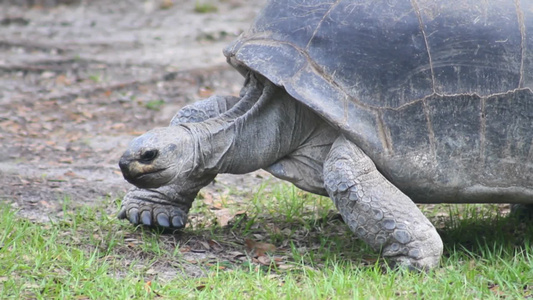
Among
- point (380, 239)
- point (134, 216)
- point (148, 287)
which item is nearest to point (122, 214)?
point (134, 216)

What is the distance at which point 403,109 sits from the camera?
4.41m

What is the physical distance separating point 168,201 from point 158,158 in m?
0.81

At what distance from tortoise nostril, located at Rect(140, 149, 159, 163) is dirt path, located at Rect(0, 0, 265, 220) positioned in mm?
1272

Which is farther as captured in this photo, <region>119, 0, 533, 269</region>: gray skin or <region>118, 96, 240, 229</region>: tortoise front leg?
<region>118, 96, 240, 229</region>: tortoise front leg

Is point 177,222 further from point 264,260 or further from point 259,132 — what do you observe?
point 259,132

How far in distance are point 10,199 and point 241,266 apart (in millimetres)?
1986

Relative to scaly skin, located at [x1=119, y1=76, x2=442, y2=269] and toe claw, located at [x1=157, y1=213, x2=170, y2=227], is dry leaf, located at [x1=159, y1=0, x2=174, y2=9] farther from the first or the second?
toe claw, located at [x1=157, y1=213, x2=170, y2=227]

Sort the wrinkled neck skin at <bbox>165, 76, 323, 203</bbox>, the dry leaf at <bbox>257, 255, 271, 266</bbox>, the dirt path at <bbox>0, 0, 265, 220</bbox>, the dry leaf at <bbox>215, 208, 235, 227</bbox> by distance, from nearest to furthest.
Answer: the dry leaf at <bbox>257, 255, 271, 266</bbox> < the wrinkled neck skin at <bbox>165, 76, 323, 203</bbox> < the dry leaf at <bbox>215, 208, 235, 227</bbox> < the dirt path at <bbox>0, 0, 265, 220</bbox>

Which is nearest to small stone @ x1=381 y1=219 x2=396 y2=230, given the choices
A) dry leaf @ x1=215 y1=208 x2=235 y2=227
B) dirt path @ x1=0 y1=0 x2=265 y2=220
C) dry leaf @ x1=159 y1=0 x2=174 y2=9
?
dry leaf @ x1=215 y1=208 x2=235 y2=227

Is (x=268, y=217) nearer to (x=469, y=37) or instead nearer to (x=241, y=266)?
(x=241, y=266)

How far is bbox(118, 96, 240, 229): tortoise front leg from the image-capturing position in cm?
507

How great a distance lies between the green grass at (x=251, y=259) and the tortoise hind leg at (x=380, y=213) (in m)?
0.11

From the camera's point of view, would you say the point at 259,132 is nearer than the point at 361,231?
No

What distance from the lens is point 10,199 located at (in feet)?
18.3
